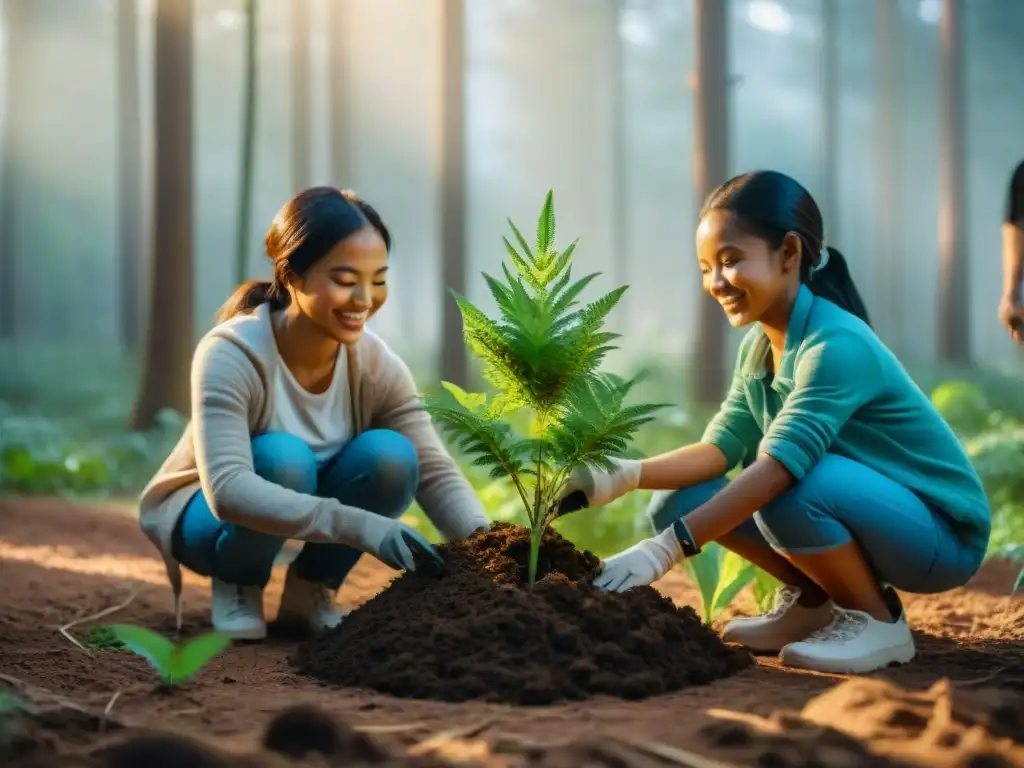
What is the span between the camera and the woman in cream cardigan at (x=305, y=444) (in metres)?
2.80

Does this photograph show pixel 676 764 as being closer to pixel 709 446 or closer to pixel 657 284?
pixel 709 446

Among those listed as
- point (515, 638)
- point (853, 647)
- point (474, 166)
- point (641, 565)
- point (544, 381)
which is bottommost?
point (853, 647)

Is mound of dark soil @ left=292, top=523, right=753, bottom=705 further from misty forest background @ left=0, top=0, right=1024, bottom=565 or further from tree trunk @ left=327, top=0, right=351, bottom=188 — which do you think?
tree trunk @ left=327, top=0, right=351, bottom=188

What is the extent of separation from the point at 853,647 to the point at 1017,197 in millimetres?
1811

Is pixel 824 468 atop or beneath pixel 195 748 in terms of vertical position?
atop

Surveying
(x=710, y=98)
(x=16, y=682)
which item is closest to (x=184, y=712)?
(x=16, y=682)

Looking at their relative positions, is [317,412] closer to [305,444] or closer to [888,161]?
[305,444]

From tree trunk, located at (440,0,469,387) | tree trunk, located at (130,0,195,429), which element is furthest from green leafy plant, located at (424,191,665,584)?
tree trunk, located at (440,0,469,387)

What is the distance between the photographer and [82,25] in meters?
28.1

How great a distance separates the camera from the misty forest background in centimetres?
813

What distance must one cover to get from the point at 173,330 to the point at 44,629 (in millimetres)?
5297

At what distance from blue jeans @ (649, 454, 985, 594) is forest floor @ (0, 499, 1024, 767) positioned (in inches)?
9.2

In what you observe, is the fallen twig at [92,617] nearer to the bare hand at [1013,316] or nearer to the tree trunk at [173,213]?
the bare hand at [1013,316]

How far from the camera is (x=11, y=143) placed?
21.1 meters
